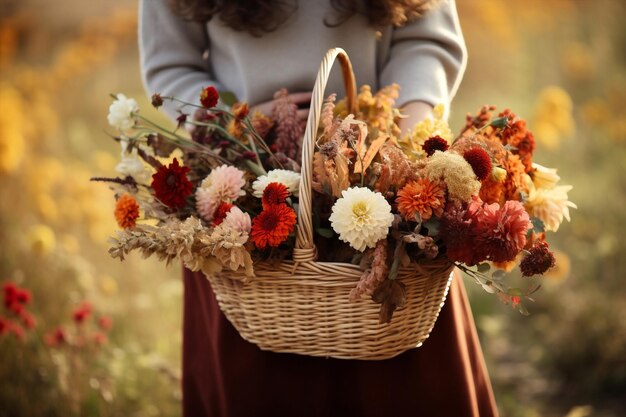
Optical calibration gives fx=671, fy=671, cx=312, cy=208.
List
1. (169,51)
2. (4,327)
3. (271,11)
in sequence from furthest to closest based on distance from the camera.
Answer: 1. (4,327)
2. (169,51)
3. (271,11)

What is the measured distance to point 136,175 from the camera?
4.95 feet

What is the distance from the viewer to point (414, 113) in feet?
5.47

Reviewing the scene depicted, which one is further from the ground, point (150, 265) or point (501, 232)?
point (150, 265)

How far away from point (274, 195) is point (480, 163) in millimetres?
388

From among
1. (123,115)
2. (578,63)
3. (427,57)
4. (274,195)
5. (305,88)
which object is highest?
(578,63)

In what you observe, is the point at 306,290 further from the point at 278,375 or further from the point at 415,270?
the point at 278,375

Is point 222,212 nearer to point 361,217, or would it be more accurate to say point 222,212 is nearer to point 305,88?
point 361,217

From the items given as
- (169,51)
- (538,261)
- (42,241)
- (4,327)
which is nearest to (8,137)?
(42,241)

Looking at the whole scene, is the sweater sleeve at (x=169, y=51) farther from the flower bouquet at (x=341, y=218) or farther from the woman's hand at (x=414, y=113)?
the woman's hand at (x=414, y=113)

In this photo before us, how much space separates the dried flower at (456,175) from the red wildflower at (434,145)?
84 millimetres

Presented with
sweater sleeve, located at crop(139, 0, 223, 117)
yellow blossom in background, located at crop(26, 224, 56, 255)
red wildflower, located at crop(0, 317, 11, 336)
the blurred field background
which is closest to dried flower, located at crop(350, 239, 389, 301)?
sweater sleeve, located at crop(139, 0, 223, 117)

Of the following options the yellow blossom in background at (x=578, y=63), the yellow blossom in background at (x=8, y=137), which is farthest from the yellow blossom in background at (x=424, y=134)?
the yellow blossom in background at (x=578, y=63)

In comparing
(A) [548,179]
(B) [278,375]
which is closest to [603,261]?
(A) [548,179]

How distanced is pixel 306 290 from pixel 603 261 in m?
2.40
